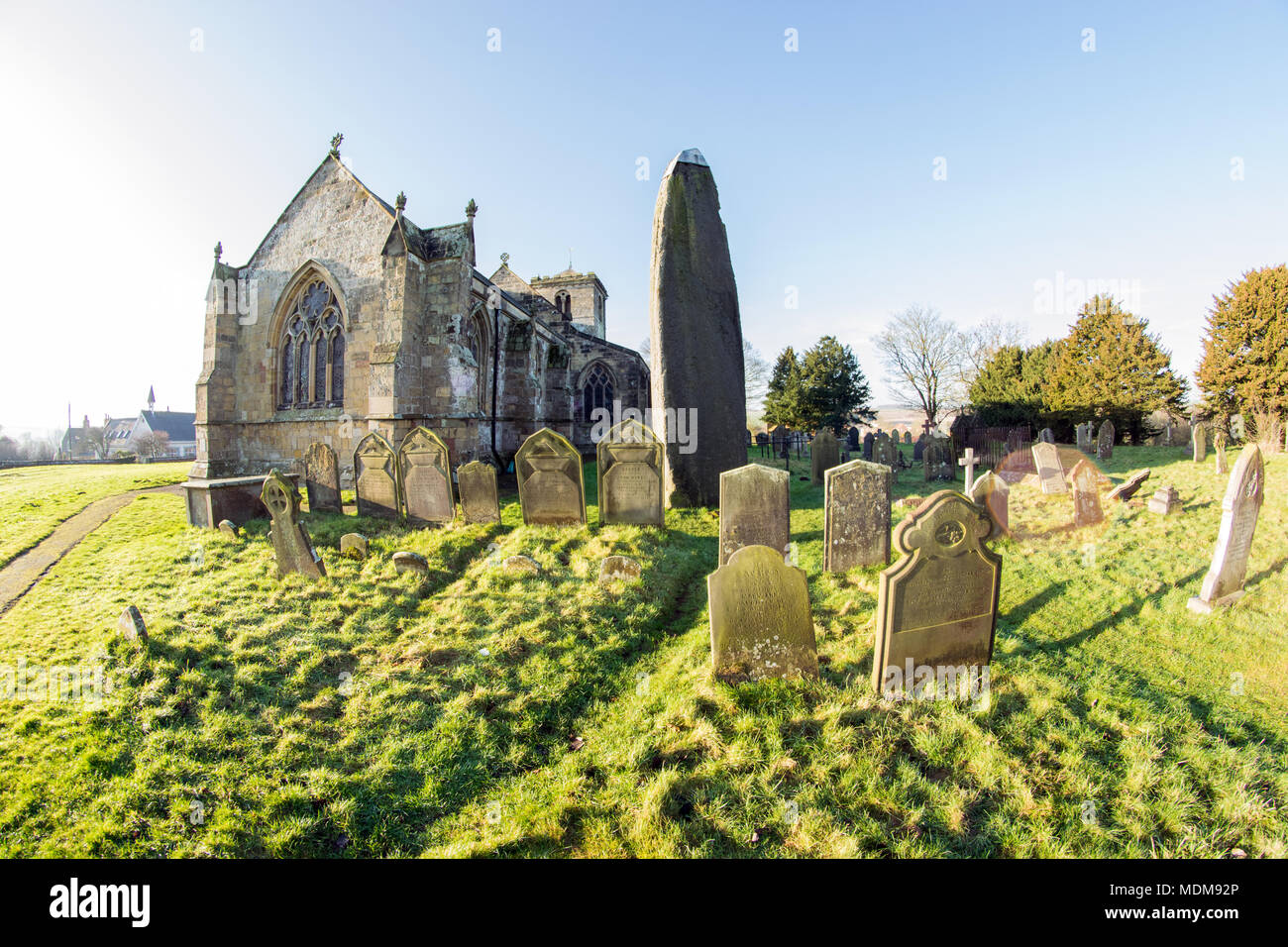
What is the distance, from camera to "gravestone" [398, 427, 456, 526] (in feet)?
28.4

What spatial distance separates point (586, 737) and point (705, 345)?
7499mm

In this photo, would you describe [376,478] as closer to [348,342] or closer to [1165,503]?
[348,342]

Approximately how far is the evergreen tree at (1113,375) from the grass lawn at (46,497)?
97.5 ft

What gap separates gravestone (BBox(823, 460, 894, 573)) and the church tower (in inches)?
1090

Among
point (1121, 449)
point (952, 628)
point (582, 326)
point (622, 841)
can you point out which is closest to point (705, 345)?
point (952, 628)

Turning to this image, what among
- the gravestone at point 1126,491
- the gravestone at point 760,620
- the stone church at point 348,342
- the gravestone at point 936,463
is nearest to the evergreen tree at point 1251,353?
the gravestone at point 936,463

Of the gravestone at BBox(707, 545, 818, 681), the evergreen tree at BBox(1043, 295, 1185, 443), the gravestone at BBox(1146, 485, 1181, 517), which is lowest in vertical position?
the gravestone at BBox(707, 545, 818, 681)

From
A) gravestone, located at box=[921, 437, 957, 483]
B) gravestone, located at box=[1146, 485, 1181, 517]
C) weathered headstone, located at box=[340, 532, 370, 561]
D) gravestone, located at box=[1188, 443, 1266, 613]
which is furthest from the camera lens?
gravestone, located at box=[921, 437, 957, 483]

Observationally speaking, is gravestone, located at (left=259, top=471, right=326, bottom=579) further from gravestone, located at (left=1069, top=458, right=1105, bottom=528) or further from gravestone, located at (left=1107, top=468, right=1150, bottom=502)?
gravestone, located at (left=1107, top=468, right=1150, bottom=502)

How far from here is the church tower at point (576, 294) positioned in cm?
3222

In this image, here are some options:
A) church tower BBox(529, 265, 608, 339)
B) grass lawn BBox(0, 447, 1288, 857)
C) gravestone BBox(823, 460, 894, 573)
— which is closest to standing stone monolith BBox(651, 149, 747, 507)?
gravestone BBox(823, 460, 894, 573)

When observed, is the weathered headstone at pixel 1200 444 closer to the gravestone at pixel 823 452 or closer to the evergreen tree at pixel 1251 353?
the evergreen tree at pixel 1251 353

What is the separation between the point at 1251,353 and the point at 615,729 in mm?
24694
